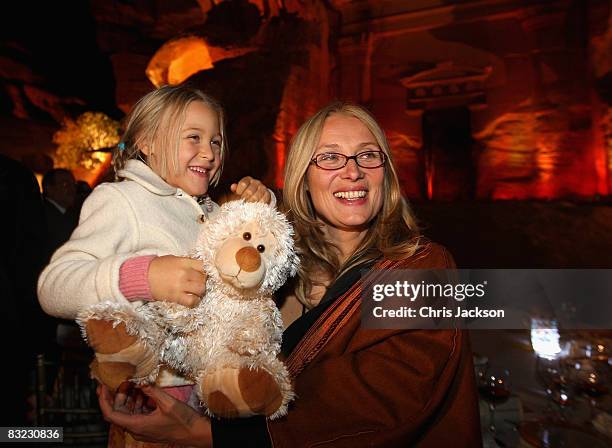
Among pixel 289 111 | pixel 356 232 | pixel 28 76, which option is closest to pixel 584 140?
pixel 289 111

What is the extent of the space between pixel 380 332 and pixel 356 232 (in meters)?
0.60

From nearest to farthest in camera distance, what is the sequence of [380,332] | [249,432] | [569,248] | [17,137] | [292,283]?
1. [249,432]
2. [380,332]
3. [292,283]
4. [569,248]
5. [17,137]

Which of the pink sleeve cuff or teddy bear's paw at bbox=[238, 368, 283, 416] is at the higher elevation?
the pink sleeve cuff

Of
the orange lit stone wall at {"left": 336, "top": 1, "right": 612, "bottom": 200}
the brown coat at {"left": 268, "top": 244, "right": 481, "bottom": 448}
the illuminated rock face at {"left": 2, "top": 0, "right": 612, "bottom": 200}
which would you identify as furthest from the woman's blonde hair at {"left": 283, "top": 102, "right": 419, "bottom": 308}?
the orange lit stone wall at {"left": 336, "top": 1, "right": 612, "bottom": 200}

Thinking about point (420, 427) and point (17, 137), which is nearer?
point (420, 427)

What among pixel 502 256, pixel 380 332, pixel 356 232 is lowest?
pixel 502 256

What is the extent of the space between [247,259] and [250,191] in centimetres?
50

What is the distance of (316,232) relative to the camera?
5.98ft

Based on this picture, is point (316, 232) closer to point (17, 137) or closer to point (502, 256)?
point (502, 256)

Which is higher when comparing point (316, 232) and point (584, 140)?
point (584, 140)

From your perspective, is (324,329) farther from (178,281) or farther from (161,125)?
(161,125)

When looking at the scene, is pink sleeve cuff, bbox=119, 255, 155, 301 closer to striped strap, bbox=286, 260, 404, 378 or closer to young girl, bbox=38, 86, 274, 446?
young girl, bbox=38, 86, 274, 446

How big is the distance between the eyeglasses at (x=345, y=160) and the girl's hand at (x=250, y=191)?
26 centimetres

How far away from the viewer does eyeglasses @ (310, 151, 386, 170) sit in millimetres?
1615
